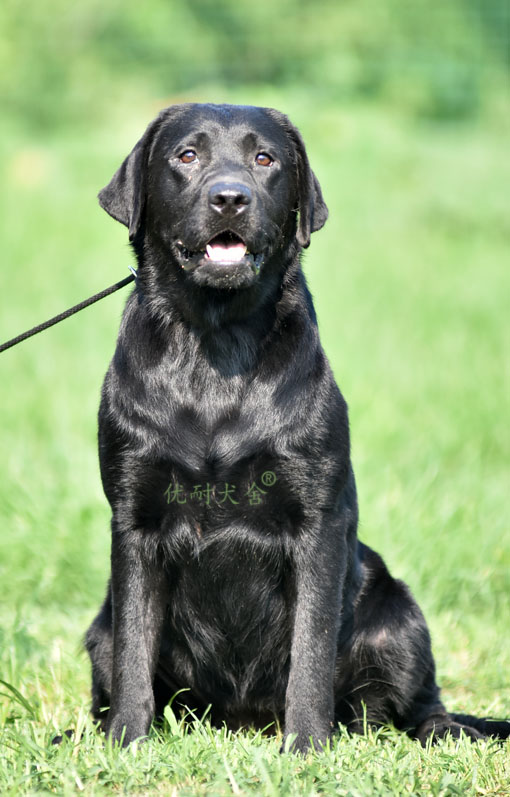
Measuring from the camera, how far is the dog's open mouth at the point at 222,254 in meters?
3.10

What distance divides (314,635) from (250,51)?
17.3 metres

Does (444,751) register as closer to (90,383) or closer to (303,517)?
(303,517)

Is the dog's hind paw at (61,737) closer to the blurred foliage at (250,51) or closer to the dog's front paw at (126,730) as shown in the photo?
the dog's front paw at (126,730)

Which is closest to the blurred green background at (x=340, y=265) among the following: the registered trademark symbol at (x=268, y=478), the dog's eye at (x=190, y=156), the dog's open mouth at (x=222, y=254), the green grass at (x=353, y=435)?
the green grass at (x=353, y=435)

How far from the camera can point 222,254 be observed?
3143mm

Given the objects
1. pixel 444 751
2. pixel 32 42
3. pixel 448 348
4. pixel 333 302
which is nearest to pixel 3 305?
pixel 333 302

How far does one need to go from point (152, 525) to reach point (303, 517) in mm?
452

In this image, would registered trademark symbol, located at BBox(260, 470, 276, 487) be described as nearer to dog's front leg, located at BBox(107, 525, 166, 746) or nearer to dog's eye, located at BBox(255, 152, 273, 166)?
dog's front leg, located at BBox(107, 525, 166, 746)

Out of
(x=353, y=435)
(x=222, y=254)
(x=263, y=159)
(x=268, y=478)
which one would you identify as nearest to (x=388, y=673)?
(x=268, y=478)

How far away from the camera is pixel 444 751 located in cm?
295

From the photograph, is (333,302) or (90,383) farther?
(333,302)

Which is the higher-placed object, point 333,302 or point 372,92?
point 372,92

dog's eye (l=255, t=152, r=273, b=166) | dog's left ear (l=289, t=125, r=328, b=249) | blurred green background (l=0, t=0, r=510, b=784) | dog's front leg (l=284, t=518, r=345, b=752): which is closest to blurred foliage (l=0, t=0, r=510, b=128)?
blurred green background (l=0, t=0, r=510, b=784)

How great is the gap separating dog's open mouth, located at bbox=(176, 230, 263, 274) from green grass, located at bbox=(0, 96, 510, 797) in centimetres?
137
